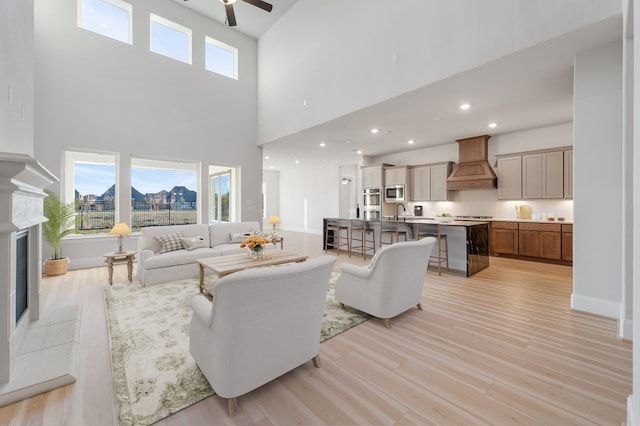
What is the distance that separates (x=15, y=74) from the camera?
8.46 ft

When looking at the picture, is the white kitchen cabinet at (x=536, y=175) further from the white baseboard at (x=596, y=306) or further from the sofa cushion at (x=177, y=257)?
the sofa cushion at (x=177, y=257)

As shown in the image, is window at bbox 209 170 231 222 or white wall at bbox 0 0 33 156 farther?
window at bbox 209 170 231 222

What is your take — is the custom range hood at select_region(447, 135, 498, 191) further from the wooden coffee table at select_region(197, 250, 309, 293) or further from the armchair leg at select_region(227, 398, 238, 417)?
the armchair leg at select_region(227, 398, 238, 417)

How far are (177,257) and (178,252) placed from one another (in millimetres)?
271

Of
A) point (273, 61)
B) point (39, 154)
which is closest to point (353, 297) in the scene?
point (39, 154)

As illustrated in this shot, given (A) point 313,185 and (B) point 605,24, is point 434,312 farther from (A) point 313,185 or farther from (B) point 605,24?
(A) point 313,185

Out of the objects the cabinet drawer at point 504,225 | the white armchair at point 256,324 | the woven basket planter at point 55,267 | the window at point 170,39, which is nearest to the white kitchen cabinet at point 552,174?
the cabinet drawer at point 504,225

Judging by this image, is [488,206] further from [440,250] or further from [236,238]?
[236,238]

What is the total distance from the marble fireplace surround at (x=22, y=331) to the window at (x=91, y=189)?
358 centimetres

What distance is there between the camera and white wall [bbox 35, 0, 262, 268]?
508 cm

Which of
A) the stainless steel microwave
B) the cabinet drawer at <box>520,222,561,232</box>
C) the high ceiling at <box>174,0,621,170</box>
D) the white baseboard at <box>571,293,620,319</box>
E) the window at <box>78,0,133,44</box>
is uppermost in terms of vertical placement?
the window at <box>78,0,133,44</box>

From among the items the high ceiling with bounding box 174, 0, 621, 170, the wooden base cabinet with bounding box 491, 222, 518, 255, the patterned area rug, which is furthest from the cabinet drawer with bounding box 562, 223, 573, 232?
the patterned area rug

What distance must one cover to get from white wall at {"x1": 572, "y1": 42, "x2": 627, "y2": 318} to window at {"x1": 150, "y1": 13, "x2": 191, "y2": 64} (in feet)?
25.3

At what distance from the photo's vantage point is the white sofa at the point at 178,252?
4.17 m
